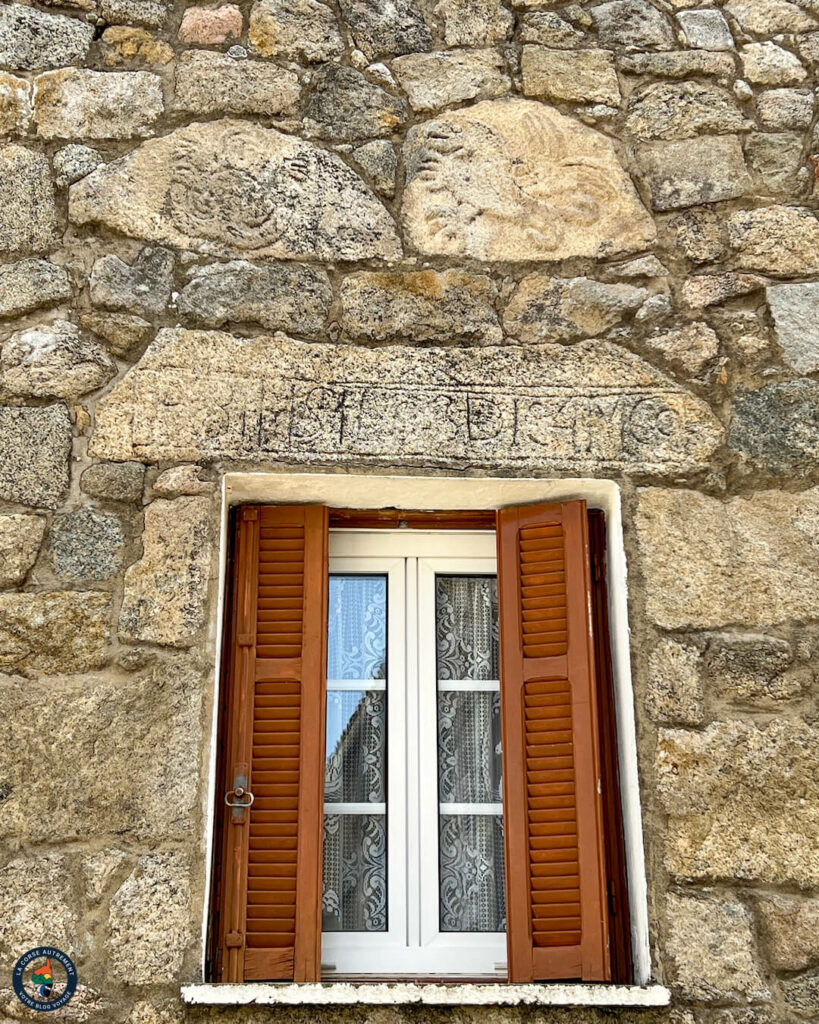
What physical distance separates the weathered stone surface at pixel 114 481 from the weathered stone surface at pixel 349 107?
1144 millimetres

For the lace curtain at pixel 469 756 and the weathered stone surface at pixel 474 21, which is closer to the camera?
the lace curtain at pixel 469 756

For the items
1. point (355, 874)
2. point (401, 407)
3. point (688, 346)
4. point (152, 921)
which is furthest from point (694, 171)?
point (152, 921)

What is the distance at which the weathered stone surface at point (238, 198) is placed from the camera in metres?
3.18

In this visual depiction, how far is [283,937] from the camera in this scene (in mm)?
2672

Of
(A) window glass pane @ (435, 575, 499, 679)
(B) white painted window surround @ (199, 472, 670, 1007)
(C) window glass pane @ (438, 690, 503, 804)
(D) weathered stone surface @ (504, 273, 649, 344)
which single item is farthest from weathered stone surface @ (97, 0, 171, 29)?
(C) window glass pane @ (438, 690, 503, 804)

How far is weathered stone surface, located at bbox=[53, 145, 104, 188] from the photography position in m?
3.22

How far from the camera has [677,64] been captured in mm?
3449

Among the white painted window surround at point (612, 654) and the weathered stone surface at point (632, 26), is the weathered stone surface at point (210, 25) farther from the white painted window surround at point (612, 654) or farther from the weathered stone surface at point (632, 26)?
the white painted window surround at point (612, 654)

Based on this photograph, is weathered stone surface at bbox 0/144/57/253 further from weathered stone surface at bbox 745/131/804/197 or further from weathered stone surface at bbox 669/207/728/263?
weathered stone surface at bbox 745/131/804/197

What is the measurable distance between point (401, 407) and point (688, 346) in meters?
0.80

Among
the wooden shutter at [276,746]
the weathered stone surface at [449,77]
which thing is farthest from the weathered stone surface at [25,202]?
the weathered stone surface at [449,77]

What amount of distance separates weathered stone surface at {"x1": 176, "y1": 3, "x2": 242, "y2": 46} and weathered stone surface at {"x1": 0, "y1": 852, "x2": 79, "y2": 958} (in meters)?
2.31

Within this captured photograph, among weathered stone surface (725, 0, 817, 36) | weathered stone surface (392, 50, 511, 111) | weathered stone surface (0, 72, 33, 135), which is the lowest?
weathered stone surface (0, 72, 33, 135)

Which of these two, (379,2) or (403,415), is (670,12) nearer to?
(379,2)
